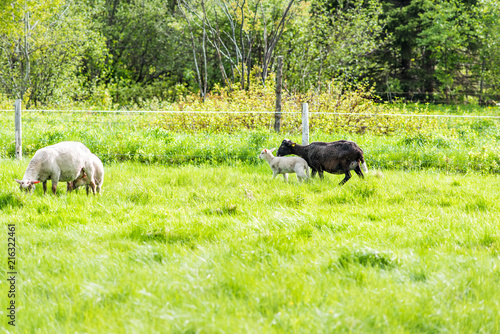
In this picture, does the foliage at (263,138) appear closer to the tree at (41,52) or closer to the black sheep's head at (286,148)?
the black sheep's head at (286,148)

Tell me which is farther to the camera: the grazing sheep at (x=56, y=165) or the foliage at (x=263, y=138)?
the foliage at (x=263, y=138)

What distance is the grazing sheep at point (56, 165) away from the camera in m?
7.04

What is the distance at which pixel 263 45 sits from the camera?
958 inches

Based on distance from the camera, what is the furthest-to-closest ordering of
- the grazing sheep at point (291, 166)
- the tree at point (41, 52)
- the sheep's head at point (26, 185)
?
1. the tree at point (41, 52)
2. the grazing sheep at point (291, 166)
3. the sheep's head at point (26, 185)

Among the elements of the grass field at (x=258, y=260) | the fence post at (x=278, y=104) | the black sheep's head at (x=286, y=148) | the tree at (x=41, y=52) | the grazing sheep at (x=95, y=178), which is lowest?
the grass field at (x=258, y=260)

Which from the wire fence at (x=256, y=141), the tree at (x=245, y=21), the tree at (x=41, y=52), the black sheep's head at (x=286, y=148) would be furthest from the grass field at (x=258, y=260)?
the tree at (x=41, y=52)

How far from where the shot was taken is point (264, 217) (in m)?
5.86

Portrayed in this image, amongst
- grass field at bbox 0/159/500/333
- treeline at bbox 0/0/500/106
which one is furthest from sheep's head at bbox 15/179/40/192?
treeline at bbox 0/0/500/106

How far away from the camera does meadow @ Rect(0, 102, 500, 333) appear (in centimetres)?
329

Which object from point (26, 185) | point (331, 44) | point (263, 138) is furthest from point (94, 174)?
point (331, 44)

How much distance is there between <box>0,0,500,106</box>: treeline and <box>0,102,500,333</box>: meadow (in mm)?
11808

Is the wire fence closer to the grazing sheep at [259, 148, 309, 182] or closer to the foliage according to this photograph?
the foliage

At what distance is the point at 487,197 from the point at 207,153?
6.26m

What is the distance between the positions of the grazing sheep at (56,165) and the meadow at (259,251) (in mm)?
325
